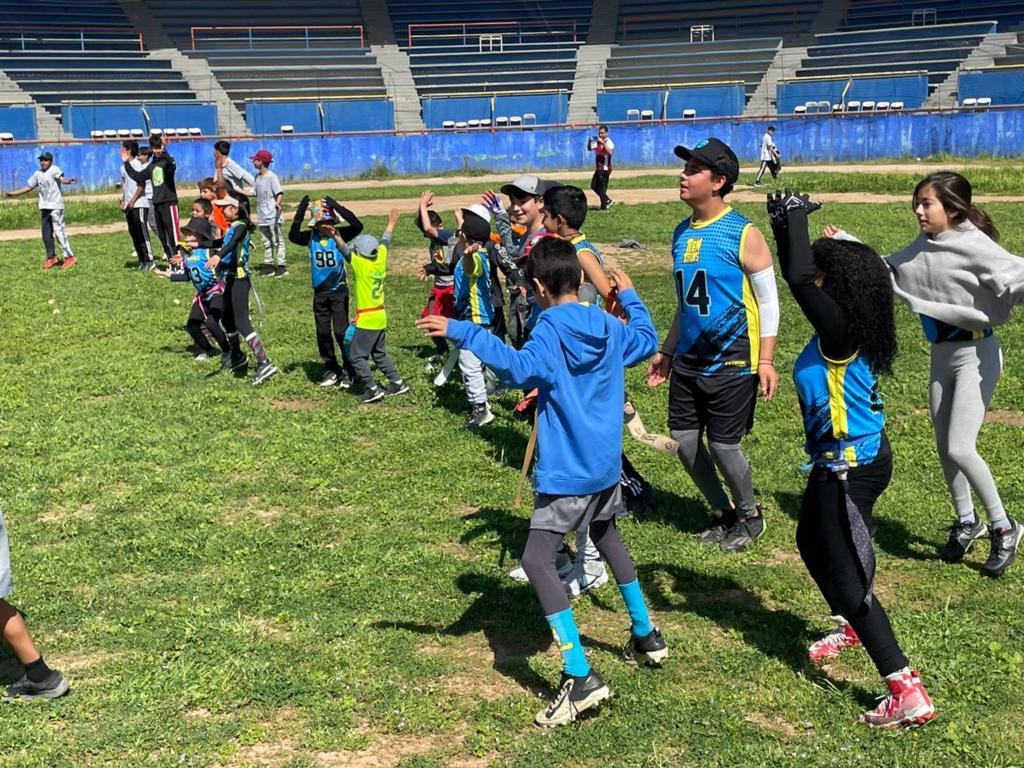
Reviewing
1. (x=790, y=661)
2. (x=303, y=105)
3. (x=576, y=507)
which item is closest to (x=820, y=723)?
(x=790, y=661)

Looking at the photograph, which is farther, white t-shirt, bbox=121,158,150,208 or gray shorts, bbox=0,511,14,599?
white t-shirt, bbox=121,158,150,208

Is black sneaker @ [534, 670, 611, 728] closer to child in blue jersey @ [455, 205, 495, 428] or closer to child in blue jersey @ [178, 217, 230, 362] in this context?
child in blue jersey @ [455, 205, 495, 428]

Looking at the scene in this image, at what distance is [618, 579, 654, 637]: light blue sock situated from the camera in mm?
4742

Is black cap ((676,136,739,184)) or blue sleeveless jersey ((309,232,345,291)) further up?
black cap ((676,136,739,184))

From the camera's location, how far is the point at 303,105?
40656mm

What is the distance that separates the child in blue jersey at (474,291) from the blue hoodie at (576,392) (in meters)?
3.33

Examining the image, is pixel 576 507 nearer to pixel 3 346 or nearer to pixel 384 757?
pixel 384 757

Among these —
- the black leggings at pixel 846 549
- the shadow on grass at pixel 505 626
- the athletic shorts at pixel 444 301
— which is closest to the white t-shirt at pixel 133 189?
the athletic shorts at pixel 444 301

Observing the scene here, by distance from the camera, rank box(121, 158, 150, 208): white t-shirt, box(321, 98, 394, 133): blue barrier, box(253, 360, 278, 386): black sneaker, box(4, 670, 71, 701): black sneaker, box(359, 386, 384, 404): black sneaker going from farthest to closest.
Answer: box(321, 98, 394, 133): blue barrier → box(121, 158, 150, 208): white t-shirt → box(253, 360, 278, 386): black sneaker → box(359, 386, 384, 404): black sneaker → box(4, 670, 71, 701): black sneaker

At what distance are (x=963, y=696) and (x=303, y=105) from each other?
39.6m

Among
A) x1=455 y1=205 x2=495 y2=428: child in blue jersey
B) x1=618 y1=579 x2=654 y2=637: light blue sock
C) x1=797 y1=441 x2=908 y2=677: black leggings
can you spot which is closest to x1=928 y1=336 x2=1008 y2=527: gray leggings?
x1=797 y1=441 x2=908 y2=677: black leggings

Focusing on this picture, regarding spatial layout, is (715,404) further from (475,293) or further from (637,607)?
(475,293)

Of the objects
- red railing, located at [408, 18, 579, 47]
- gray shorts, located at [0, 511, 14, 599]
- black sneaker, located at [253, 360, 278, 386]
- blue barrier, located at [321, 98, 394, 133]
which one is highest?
red railing, located at [408, 18, 579, 47]

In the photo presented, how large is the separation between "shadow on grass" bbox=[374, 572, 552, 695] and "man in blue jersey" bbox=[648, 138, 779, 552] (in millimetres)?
1387
